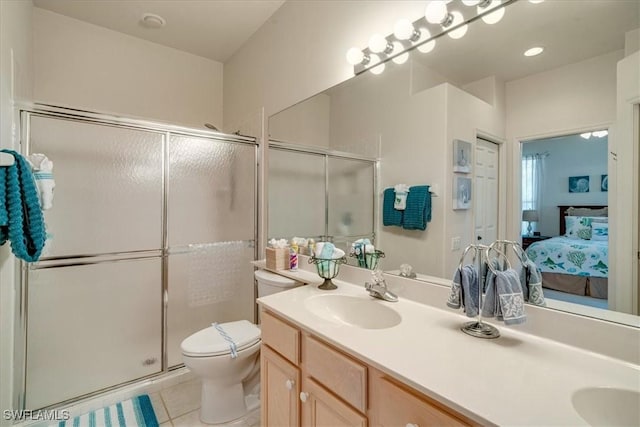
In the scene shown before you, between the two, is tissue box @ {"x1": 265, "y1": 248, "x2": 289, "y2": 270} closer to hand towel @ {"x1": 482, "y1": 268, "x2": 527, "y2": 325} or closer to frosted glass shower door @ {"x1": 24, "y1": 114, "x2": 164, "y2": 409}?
frosted glass shower door @ {"x1": 24, "y1": 114, "x2": 164, "y2": 409}

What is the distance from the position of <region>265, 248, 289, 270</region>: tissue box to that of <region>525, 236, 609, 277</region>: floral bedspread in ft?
4.22

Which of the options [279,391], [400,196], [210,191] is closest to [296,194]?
[210,191]

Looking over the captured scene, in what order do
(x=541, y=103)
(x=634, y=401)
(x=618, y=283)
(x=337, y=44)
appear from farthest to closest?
(x=337, y=44), (x=541, y=103), (x=618, y=283), (x=634, y=401)

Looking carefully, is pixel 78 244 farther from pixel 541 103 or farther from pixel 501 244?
pixel 541 103

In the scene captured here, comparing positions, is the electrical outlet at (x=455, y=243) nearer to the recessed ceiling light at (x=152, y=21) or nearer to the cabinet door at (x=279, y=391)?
the cabinet door at (x=279, y=391)

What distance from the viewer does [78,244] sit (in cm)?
176

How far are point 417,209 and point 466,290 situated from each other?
19.0 inches

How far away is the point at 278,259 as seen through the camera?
1.85m

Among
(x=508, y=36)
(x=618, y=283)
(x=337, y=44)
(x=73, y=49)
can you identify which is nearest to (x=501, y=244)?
(x=618, y=283)

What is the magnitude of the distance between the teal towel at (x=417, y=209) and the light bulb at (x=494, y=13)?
0.68 meters

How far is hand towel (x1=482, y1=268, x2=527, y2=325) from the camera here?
34.1 inches

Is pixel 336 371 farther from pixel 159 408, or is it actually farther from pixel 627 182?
pixel 159 408

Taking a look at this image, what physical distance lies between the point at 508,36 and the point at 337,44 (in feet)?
3.21

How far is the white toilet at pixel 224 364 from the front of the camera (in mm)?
1574
